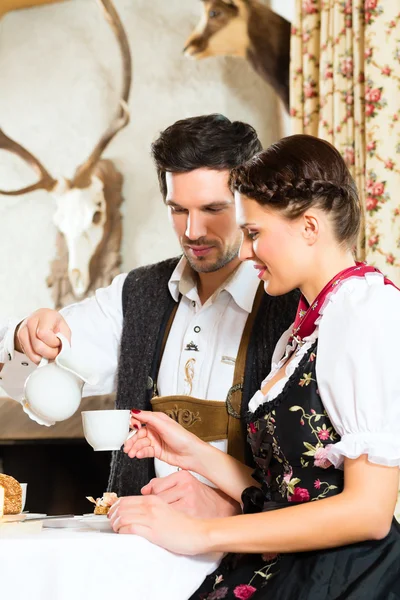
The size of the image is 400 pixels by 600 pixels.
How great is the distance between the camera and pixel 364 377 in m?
1.30

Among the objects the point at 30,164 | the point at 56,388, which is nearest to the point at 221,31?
the point at 30,164

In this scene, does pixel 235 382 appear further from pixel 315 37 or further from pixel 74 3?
pixel 74 3

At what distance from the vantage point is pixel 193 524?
4.29ft

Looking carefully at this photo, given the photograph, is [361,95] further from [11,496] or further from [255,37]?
[11,496]

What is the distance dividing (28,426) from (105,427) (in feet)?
8.67

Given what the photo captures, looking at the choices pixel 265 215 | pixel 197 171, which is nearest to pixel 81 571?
pixel 265 215

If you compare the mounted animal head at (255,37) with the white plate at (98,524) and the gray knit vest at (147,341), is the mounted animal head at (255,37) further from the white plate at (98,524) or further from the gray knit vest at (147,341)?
the white plate at (98,524)

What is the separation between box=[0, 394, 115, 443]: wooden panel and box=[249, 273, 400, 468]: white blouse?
2.58m

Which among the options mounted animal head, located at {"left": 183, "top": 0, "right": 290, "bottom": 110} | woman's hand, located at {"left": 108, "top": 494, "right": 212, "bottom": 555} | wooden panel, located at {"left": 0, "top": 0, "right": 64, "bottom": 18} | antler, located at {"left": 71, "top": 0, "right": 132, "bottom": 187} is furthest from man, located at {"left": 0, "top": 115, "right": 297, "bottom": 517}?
wooden panel, located at {"left": 0, "top": 0, "right": 64, "bottom": 18}

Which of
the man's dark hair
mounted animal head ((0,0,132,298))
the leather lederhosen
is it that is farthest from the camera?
mounted animal head ((0,0,132,298))

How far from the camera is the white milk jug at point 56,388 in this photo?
1452mm

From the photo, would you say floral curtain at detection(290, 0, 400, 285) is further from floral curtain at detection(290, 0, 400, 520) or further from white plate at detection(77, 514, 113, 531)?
white plate at detection(77, 514, 113, 531)

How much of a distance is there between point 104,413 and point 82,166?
114 inches

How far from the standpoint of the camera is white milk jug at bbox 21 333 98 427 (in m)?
1.45
